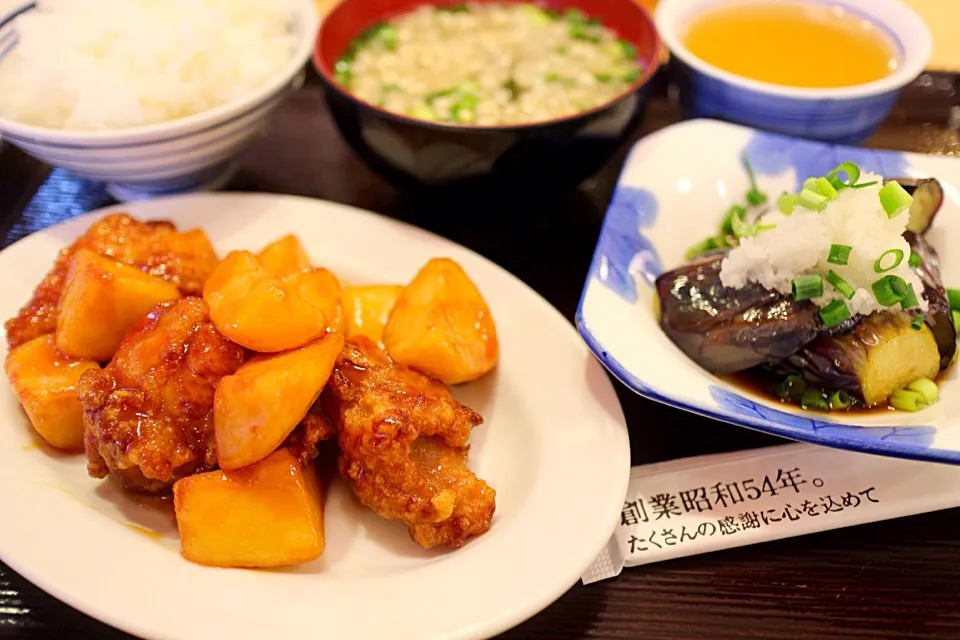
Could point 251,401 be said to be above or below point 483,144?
below

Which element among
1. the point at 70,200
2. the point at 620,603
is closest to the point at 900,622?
the point at 620,603

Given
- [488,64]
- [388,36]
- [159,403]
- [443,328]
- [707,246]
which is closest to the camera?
[159,403]

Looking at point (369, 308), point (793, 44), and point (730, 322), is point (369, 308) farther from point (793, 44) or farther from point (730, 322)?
→ point (793, 44)

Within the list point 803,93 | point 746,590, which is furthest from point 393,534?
point 803,93

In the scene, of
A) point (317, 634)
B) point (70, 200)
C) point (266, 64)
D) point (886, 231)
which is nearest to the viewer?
point (317, 634)

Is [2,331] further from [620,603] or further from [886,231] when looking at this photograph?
[886,231]
